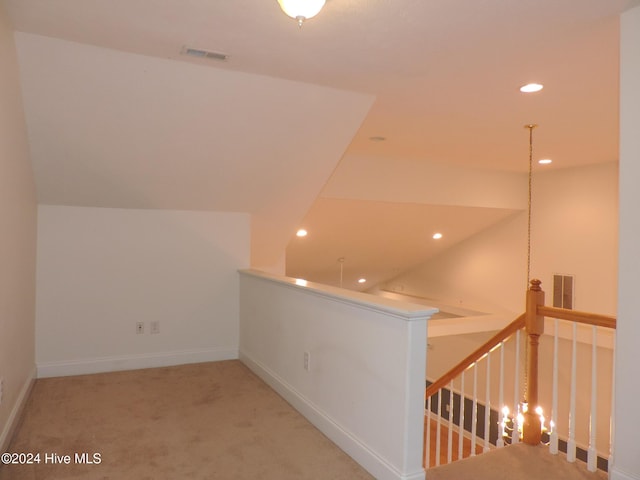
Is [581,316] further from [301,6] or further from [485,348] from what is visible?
[301,6]

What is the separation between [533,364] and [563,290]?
14.3ft

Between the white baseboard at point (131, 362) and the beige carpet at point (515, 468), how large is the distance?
2527mm

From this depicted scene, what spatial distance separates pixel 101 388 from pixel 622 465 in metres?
3.52

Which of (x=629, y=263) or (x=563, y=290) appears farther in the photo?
(x=563, y=290)

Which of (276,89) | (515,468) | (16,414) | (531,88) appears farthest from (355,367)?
(531,88)

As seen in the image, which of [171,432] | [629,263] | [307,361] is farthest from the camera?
[307,361]

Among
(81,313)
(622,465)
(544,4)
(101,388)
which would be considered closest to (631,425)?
(622,465)

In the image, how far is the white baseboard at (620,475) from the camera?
2.20m

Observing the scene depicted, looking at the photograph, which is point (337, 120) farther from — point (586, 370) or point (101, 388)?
point (586, 370)

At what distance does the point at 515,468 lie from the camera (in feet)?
8.76

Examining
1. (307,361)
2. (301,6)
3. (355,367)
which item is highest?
(301,6)

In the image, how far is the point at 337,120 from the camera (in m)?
3.78

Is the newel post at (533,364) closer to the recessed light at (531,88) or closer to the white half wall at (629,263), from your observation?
the white half wall at (629,263)

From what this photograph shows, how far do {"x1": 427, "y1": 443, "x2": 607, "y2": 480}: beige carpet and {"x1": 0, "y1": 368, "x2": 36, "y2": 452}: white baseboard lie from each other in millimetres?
2366
